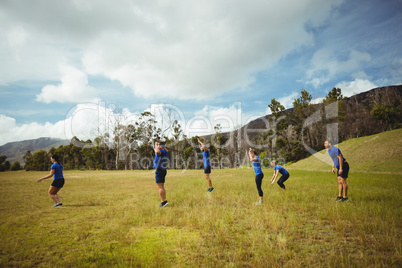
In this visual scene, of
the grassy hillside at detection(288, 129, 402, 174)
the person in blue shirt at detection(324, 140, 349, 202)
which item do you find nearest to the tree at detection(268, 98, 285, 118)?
the grassy hillside at detection(288, 129, 402, 174)

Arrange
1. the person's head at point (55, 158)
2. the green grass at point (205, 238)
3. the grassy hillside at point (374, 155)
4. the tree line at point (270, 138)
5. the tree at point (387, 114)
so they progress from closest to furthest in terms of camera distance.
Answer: the green grass at point (205, 238) < the person's head at point (55, 158) < the grassy hillside at point (374, 155) < the tree at point (387, 114) < the tree line at point (270, 138)

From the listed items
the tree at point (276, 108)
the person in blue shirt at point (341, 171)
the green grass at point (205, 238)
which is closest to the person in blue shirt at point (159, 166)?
the green grass at point (205, 238)

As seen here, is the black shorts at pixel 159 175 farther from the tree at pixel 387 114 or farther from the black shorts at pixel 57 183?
the tree at pixel 387 114

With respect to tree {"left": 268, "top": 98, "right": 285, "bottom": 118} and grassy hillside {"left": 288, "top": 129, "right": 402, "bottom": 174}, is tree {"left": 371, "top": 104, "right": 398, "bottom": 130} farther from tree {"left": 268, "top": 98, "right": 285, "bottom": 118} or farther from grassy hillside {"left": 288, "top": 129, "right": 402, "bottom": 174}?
tree {"left": 268, "top": 98, "right": 285, "bottom": 118}

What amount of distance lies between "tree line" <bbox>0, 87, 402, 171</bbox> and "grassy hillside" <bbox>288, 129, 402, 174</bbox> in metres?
9.81

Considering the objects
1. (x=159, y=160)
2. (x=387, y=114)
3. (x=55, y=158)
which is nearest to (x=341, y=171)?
(x=159, y=160)

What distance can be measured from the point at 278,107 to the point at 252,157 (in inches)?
1786

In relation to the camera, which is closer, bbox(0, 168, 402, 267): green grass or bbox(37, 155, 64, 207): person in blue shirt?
bbox(0, 168, 402, 267): green grass

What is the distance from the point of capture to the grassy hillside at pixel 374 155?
22.1 m

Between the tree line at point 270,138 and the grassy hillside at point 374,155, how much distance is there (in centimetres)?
981

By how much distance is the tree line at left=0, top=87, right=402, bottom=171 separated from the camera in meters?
44.1

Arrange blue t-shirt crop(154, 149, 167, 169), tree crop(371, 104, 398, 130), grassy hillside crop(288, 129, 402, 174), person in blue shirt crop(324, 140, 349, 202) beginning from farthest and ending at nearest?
1. tree crop(371, 104, 398, 130)
2. grassy hillside crop(288, 129, 402, 174)
3. person in blue shirt crop(324, 140, 349, 202)
4. blue t-shirt crop(154, 149, 167, 169)

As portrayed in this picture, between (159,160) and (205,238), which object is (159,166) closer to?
(159,160)

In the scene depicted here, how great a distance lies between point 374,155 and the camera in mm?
25641
